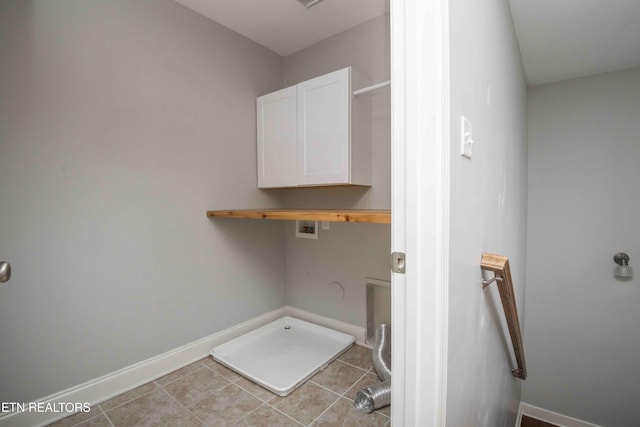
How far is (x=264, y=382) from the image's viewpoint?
5.56 ft

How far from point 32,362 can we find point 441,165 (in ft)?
6.63

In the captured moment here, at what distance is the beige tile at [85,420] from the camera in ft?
4.63

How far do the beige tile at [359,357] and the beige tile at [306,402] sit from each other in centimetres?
35

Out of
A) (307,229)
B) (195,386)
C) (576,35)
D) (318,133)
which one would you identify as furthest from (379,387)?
(576,35)

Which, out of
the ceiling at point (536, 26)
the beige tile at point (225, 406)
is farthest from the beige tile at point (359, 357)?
the ceiling at point (536, 26)

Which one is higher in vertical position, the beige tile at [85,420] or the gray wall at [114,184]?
the gray wall at [114,184]

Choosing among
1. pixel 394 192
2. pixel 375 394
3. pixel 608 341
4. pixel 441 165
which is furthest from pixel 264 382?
pixel 608 341

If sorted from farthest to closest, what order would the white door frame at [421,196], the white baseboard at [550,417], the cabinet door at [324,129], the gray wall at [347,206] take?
the white baseboard at [550,417]
the gray wall at [347,206]
the cabinet door at [324,129]
the white door frame at [421,196]

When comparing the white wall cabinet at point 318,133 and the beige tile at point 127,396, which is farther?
the white wall cabinet at point 318,133

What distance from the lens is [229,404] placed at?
1.56 metres

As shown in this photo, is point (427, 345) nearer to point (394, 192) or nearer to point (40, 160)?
point (394, 192)

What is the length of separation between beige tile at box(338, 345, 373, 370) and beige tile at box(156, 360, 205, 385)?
38.7 inches

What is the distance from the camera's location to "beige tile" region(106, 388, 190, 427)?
4.71 ft

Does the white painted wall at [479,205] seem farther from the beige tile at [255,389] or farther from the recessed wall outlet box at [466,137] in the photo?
the beige tile at [255,389]
